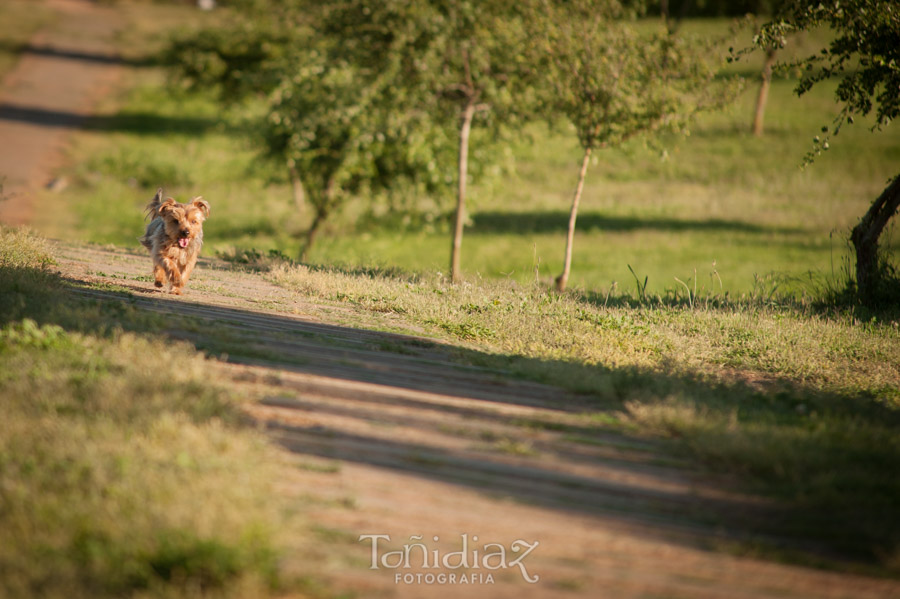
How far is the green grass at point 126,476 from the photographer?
300 centimetres

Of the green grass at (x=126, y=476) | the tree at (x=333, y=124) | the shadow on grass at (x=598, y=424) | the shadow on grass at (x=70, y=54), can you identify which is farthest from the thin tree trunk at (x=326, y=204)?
the shadow on grass at (x=70, y=54)

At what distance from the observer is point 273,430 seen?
444 centimetres

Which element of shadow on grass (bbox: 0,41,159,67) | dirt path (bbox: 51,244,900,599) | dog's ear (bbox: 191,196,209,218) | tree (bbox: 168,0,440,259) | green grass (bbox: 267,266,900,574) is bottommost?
dirt path (bbox: 51,244,900,599)

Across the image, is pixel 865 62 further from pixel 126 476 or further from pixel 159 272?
pixel 126 476

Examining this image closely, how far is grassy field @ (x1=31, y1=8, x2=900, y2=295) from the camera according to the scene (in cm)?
2306

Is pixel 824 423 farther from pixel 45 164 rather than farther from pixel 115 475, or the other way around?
pixel 45 164

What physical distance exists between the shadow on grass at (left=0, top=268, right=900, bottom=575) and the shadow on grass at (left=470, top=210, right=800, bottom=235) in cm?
2118

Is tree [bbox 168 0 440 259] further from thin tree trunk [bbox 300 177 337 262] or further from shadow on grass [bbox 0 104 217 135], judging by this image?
shadow on grass [bbox 0 104 217 135]

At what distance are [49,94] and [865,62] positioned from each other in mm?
44642

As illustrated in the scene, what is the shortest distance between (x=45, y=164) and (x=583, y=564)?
34157 millimetres

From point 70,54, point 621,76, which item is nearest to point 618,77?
point 621,76

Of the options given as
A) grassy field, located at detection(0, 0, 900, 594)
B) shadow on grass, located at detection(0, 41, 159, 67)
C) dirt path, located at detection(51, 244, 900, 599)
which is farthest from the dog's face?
shadow on grass, located at detection(0, 41, 159, 67)

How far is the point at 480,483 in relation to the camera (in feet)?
13.5

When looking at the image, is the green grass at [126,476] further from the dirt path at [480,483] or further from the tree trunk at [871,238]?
the tree trunk at [871,238]
